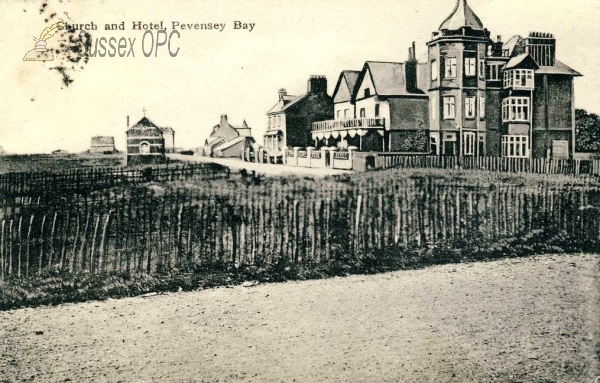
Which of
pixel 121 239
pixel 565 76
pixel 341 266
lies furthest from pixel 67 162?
pixel 565 76

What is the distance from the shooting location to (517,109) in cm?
792

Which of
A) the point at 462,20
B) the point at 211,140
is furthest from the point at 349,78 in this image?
the point at 211,140

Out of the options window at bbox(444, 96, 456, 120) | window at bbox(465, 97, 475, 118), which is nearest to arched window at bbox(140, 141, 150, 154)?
window at bbox(444, 96, 456, 120)

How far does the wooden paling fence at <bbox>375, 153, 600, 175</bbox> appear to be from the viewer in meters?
7.51

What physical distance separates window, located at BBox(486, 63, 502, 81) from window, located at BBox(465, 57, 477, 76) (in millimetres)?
361

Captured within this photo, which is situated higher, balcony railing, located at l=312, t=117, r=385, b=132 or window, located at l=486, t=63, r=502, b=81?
window, located at l=486, t=63, r=502, b=81

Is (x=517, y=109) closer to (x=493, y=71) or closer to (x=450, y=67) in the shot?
(x=493, y=71)

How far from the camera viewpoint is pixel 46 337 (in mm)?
5199

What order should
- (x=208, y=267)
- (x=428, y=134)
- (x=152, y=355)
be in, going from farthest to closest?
(x=428, y=134), (x=208, y=267), (x=152, y=355)

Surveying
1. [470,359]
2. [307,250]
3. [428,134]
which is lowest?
[470,359]

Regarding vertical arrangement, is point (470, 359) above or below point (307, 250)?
below

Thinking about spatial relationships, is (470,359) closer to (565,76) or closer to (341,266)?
(341,266)

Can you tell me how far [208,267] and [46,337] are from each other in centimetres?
231

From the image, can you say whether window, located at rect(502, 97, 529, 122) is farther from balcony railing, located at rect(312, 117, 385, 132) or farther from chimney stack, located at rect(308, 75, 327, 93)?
chimney stack, located at rect(308, 75, 327, 93)
